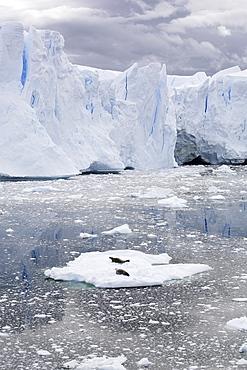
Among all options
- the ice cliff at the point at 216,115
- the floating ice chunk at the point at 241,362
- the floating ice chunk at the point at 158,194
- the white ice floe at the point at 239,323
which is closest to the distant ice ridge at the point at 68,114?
the ice cliff at the point at 216,115

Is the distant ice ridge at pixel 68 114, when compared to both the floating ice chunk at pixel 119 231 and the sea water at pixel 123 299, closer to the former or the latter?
the sea water at pixel 123 299

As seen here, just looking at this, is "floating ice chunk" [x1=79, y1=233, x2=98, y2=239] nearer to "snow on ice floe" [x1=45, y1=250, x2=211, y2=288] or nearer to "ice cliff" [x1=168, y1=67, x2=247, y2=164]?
"snow on ice floe" [x1=45, y1=250, x2=211, y2=288]

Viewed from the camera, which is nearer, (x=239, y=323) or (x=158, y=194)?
(x=239, y=323)

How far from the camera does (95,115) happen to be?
1953 cm

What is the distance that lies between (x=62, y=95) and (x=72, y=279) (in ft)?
45.8

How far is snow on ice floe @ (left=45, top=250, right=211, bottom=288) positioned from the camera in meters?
4.20

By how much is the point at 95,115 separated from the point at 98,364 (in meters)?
17.4

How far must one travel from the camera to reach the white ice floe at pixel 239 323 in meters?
3.15

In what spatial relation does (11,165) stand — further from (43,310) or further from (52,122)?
(43,310)

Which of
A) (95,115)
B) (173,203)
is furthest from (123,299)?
(95,115)

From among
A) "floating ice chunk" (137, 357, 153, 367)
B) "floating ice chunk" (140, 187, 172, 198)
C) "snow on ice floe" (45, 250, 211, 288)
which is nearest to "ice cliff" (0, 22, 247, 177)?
"floating ice chunk" (140, 187, 172, 198)

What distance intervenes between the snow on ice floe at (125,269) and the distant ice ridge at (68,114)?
1023cm

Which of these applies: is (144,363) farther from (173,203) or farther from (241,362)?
(173,203)

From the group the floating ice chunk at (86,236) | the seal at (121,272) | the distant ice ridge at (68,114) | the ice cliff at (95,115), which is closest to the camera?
the seal at (121,272)
